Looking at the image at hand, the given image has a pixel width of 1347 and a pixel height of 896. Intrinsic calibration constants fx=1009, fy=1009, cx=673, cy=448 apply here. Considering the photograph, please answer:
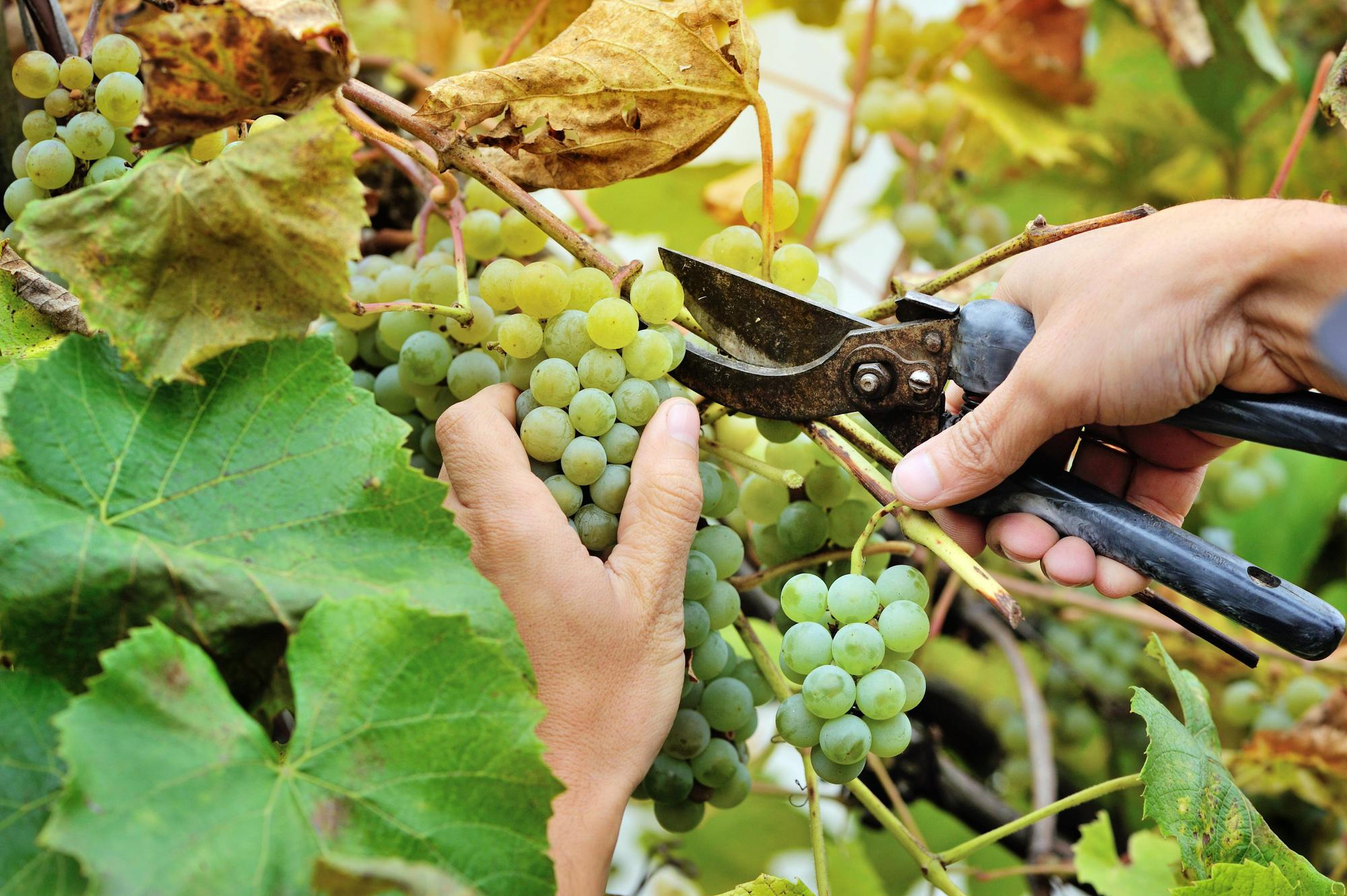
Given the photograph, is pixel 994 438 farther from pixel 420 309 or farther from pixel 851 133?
pixel 851 133

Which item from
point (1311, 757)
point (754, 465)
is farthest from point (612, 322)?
point (1311, 757)

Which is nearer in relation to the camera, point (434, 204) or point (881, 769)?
point (434, 204)

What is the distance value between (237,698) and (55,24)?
53cm

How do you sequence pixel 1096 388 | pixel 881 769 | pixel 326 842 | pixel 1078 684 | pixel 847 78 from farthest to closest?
pixel 1078 684 < pixel 847 78 < pixel 881 769 < pixel 1096 388 < pixel 326 842

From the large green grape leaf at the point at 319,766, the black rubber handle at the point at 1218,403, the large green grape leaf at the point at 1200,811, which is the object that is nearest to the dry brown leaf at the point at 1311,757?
the large green grape leaf at the point at 1200,811

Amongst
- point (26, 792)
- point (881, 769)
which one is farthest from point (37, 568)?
point (881, 769)

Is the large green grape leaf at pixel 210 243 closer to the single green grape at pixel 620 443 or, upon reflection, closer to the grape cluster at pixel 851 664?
the single green grape at pixel 620 443

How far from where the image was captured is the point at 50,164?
25.8 inches

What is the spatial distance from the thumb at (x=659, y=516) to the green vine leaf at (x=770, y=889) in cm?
20

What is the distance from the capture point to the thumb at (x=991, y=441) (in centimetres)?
61

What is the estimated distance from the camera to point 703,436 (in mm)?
757

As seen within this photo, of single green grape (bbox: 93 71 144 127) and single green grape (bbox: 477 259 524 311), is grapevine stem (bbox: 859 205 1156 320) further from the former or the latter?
single green grape (bbox: 93 71 144 127)

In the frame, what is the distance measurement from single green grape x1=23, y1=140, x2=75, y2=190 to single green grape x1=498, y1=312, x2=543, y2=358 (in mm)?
301

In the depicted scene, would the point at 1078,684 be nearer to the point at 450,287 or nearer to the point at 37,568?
the point at 450,287
